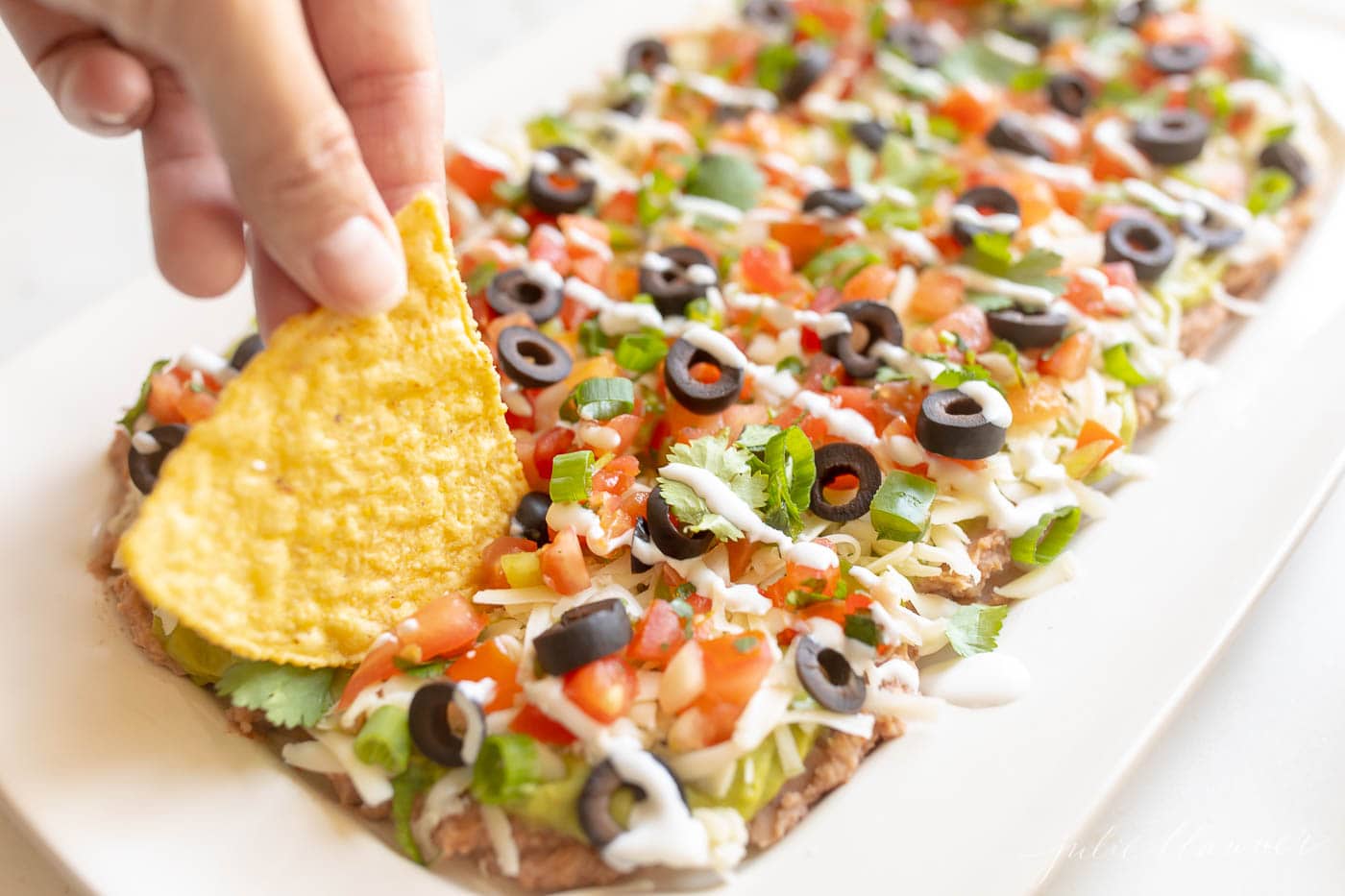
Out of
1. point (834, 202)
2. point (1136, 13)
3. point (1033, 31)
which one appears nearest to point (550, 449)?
point (834, 202)

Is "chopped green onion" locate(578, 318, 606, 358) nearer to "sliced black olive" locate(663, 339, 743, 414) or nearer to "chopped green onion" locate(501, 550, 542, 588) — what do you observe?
"sliced black olive" locate(663, 339, 743, 414)

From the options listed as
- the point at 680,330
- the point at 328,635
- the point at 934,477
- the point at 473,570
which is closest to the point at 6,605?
the point at 328,635

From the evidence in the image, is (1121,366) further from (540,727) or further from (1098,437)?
(540,727)

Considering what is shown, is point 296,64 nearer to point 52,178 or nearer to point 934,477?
point 934,477

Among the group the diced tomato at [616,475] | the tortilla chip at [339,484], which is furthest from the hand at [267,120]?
the diced tomato at [616,475]

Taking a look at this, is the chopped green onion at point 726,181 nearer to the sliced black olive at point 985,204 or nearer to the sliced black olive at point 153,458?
the sliced black olive at point 985,204


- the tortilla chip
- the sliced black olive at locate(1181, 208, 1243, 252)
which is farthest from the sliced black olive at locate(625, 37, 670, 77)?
the tortilla chip
